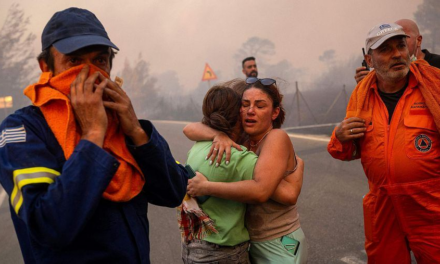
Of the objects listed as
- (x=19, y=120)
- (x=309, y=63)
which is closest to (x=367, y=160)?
(x=19, y=120)

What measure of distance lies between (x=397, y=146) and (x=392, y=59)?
21.9 inches

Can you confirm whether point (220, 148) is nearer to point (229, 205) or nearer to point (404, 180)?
point (229, 205)

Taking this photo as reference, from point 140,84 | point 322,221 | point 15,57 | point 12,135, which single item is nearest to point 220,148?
point 12,135

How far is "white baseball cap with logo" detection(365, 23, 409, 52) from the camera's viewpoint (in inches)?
92.4

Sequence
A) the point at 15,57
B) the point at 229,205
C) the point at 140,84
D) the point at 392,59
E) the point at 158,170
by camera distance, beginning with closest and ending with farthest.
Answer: the point at 158,170 < the point at 229,205 < the point at 392,59 < the point at 15,57 < the point at 140,84

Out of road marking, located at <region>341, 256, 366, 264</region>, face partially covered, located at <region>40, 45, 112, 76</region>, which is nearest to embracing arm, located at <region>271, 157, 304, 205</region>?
face partially covered, located at <region>40, 45, 112, 76</region>

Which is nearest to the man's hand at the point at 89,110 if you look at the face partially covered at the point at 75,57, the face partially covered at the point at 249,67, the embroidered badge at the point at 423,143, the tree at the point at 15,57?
the face partially covered at the point at 75,57

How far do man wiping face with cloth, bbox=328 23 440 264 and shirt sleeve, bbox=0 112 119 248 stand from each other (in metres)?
1.70

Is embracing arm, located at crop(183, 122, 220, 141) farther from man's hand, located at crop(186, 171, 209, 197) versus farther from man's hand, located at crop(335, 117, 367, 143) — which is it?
man's hand, located at crop(335, 117, 367, 143)

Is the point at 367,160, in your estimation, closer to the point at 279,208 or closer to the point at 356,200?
the point at 279,208

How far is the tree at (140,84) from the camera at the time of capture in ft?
113

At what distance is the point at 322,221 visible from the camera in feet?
15.6

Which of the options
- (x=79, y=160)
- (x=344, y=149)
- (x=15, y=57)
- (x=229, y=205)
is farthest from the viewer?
(x=15, y=57)

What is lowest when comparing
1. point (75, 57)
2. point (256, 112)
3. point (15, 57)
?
point (15, 57)
